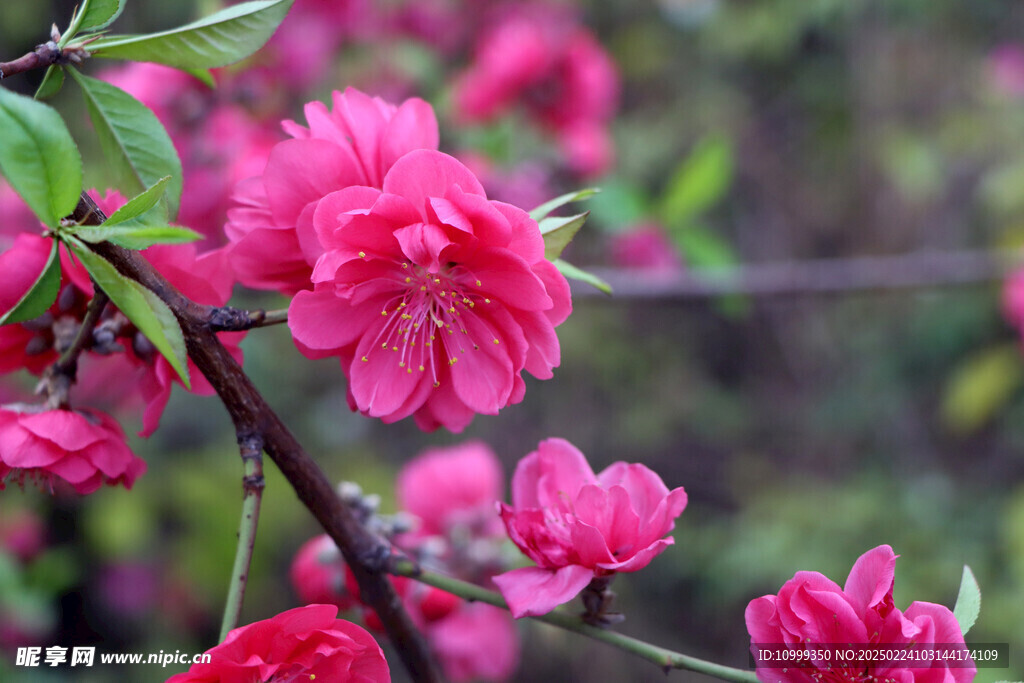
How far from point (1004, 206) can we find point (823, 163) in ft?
2.80

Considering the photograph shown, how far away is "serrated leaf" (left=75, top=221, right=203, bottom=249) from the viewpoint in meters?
0.43

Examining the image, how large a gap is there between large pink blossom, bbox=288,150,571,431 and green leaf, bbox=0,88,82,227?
Answer: 14 cm

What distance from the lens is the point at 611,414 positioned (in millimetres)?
2906

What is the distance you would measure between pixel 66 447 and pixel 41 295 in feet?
0.37

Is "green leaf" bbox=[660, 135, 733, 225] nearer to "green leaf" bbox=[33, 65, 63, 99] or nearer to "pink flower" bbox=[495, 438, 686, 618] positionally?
"pink flower" bbox=[495, 438, 686, 618]

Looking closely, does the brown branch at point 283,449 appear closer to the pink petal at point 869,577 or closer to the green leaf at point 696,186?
the pink petal at point 869,577

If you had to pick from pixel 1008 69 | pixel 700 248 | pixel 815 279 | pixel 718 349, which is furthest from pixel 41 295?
pixel 1008 69

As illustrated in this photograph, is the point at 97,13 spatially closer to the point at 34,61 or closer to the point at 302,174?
the point at 34,61

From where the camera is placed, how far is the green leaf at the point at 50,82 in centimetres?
53

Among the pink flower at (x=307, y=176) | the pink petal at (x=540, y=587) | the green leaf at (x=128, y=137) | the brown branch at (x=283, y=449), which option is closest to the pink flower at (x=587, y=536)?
the pink petal at (x=540, y=587)

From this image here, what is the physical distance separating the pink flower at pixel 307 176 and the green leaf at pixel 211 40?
6 centimetres

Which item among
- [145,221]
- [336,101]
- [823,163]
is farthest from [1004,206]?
[145,221]

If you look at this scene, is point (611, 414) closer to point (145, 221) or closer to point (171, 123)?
point (171, 123)

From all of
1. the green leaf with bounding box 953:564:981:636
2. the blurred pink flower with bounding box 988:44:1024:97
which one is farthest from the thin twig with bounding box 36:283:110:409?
the blurred pink flower with bounding box 988:44:1024:97
